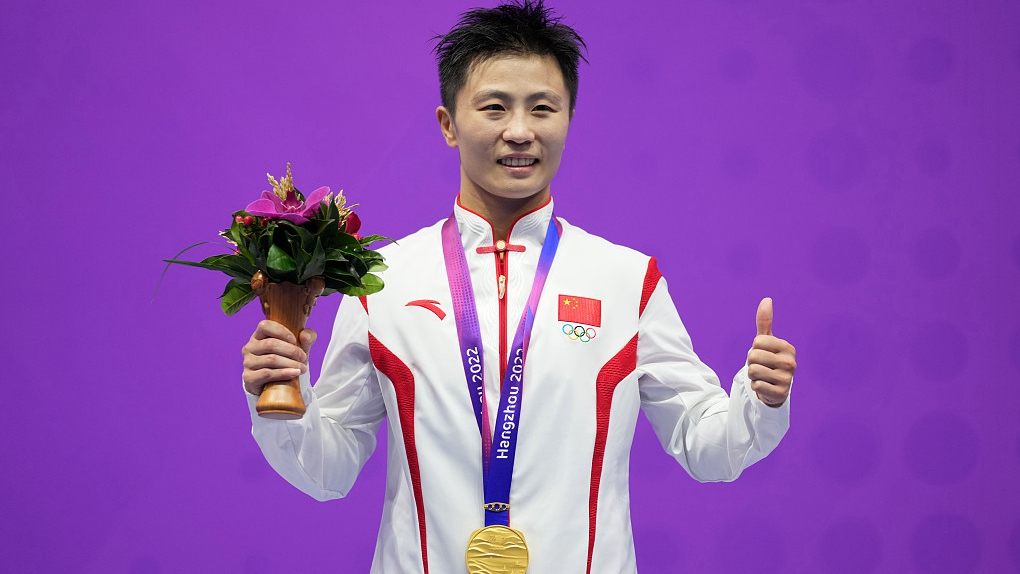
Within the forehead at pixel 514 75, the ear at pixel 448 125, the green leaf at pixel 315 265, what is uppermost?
the forehead at pixel 514 75

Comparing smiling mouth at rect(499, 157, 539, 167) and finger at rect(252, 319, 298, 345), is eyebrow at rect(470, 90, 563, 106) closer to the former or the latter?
smiling mouth at rect(499, 157, 539, 167)

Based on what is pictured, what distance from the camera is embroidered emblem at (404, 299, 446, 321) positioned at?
7.77ft

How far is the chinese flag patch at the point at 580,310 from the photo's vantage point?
7.79ft

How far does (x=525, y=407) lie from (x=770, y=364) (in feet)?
1.65

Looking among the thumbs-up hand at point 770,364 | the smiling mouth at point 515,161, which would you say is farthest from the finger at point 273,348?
the thumbs-up hand at point 770,364

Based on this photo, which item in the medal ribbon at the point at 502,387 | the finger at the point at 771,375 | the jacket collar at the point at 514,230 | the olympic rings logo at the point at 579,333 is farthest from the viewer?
the jacket collar at the point at 514,230

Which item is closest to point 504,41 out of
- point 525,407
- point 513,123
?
point 513,123

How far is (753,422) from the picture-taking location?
2256 millimetres

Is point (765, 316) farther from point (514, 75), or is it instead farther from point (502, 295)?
point (514, 75)

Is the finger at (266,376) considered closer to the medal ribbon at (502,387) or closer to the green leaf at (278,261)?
the green leaf at (278,261)

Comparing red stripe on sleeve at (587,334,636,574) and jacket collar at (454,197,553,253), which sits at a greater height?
jacket collar at (454,197,553,253)

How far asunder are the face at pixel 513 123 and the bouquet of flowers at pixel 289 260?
1.30 feet

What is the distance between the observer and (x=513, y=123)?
7.84ft

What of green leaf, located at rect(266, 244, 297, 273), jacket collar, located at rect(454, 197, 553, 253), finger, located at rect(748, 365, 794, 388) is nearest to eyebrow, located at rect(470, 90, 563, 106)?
jacket collar, located at rect(454, 197, 553, 253)
